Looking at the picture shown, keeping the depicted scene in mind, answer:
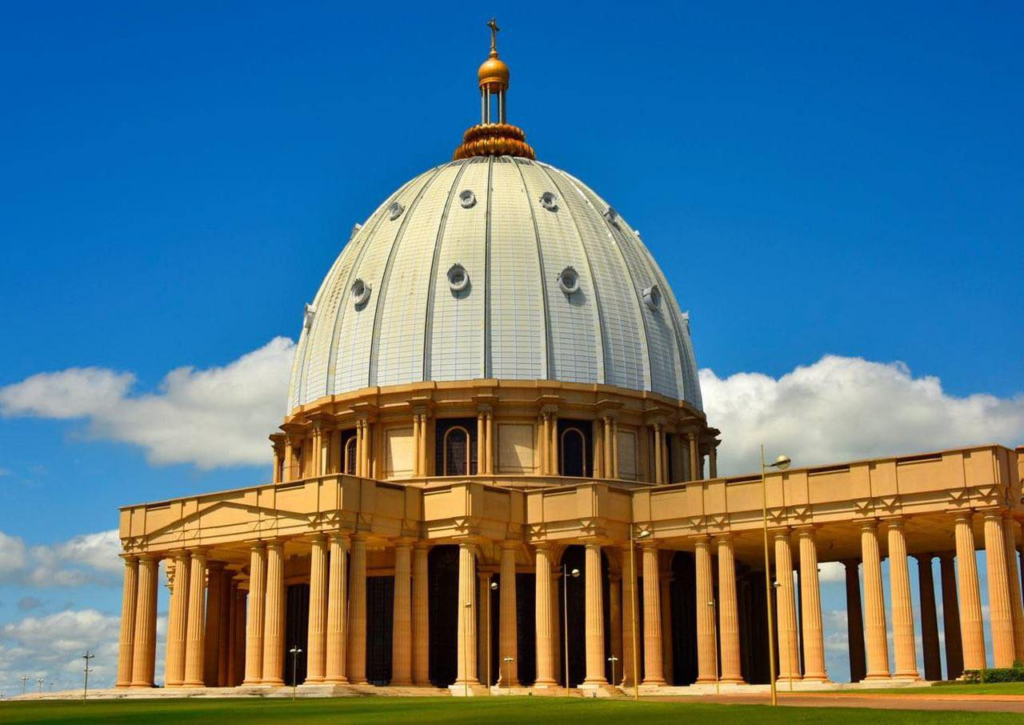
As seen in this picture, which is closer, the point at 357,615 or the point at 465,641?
the point at 357,615

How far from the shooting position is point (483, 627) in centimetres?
8775

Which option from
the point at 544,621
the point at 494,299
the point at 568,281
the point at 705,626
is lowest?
the point at 705,626

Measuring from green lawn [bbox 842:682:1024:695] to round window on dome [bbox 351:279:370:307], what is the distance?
49.7 m

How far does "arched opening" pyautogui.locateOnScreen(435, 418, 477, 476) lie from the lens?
328 ft

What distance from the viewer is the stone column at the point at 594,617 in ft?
282

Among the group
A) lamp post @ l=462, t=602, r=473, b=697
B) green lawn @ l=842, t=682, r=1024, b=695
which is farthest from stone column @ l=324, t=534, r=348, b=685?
green lawn @ l=842, t=682, r=1024, b=695

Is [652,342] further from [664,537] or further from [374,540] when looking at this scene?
[374,540]

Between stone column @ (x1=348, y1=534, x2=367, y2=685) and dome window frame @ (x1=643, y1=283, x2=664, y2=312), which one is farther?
dome window frame @ (x1=643, y1=283, x2=664, y2=312)

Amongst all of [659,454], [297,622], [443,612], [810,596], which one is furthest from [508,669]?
[659,454]

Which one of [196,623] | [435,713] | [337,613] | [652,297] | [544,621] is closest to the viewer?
[435,713]

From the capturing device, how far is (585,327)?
105812mm

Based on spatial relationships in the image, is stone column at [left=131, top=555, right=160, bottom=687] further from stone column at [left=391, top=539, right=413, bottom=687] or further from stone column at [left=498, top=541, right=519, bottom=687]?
stone column at [left=498, top=541, right=519, bottom=687]

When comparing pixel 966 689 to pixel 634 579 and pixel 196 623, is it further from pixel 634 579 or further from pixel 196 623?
pixel 196 623

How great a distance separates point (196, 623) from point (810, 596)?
35.4 meters
